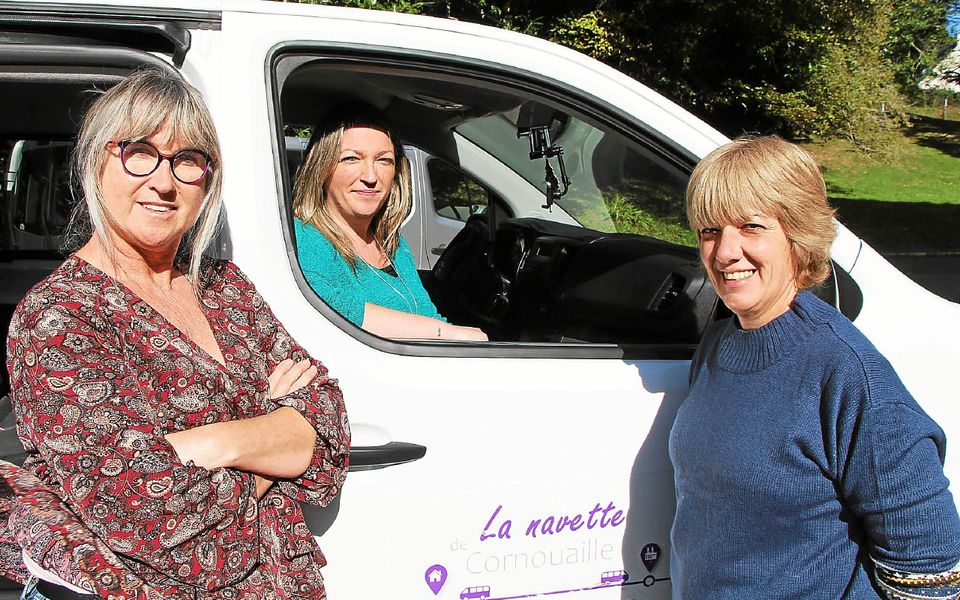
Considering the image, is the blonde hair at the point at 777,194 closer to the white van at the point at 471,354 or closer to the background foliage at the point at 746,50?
the white van at the point at 471,354

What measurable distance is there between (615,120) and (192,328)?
38.7 inches

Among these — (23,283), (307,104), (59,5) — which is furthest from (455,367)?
(23,283)

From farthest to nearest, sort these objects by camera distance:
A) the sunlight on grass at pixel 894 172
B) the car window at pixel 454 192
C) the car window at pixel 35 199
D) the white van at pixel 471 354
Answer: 1. the sunlight on grass at pixel 894 172
2. the car window at pixel 35 199
3. the car window at pixel 454 192
4. the white van at pixel 471 354

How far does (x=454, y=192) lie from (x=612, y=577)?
10.8ft

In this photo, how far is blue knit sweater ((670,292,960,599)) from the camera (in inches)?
51.5

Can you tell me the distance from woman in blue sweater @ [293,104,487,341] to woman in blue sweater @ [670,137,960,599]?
72cm

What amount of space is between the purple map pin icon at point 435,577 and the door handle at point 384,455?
216mm

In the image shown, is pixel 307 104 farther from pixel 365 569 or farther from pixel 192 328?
pixel 365 569

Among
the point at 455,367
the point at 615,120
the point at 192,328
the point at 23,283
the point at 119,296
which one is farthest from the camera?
the point at 23,283

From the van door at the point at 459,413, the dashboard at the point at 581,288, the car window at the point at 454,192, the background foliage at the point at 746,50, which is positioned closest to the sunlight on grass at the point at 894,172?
the background foliage at the point at 746,50

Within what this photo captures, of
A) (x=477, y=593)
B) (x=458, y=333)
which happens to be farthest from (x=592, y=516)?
(x=458, y=333)

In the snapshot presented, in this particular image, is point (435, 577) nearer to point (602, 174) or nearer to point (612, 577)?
point (612, 577)

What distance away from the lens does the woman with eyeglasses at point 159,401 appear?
1214mm

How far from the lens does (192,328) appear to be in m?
1.46
